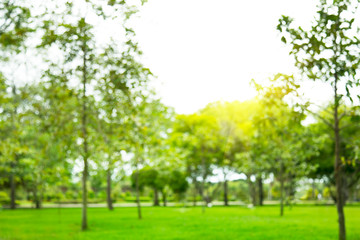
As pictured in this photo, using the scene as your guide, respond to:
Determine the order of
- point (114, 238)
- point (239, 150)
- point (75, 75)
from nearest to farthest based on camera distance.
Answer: point (75, 75), point (114, 238), point (239, 150)

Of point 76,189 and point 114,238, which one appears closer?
point 114,238

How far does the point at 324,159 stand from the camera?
55.8 meters

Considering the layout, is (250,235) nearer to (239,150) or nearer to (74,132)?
(74,132)

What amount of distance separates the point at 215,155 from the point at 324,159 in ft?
53.1

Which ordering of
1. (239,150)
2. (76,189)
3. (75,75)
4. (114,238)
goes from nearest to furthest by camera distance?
(75,75)
(114,238)
(239,150)
(76,189)

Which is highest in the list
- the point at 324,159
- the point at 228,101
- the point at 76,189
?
the point at 228,101

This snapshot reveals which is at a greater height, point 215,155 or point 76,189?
point 215,155

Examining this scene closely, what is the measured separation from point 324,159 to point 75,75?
53.6 meters

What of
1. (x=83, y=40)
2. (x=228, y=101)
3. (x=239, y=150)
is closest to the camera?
(x=83, y=40)

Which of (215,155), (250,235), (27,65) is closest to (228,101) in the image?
(215,155)

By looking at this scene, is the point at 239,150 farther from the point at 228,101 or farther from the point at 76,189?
the point at 76,189

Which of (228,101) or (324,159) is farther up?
(228,101)

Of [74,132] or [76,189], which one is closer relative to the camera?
[74,132]

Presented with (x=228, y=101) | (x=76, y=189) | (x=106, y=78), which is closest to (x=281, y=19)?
(x=106, y=78)
